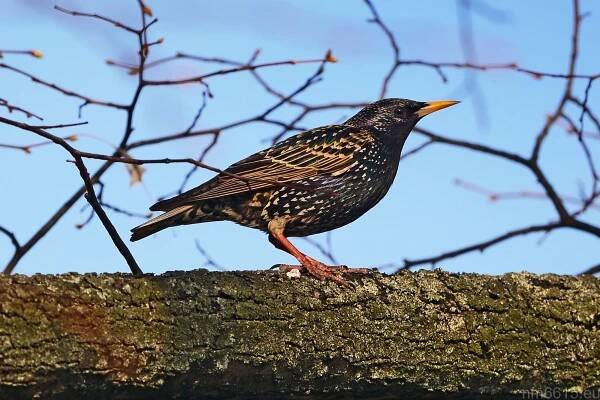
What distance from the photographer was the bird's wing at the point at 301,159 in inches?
215

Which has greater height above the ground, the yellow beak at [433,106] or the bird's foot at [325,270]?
the yellow beak at [433,106]

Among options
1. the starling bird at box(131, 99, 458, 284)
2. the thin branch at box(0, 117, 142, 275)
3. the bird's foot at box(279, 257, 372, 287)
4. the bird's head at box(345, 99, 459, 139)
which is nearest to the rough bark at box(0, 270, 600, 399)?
the bird's foot at box(279, 257, 372, 287)

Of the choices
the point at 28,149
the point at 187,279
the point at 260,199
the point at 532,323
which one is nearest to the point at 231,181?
the point at 260,199

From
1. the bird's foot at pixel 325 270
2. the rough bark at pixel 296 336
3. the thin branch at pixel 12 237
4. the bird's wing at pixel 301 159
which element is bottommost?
the rough bark at pixel 296 336

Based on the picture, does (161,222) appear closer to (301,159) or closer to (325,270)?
(301,159)

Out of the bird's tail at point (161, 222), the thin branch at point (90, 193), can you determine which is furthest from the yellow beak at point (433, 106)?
the thin branch at point (90, 193)

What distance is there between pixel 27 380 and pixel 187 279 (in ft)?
2.37

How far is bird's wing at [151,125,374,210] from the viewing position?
5449 mm

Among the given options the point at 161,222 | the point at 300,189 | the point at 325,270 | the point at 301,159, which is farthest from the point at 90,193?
the point at 301,159

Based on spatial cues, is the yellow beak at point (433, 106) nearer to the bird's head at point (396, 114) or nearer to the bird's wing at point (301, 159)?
the bird's head at point (396, 114)

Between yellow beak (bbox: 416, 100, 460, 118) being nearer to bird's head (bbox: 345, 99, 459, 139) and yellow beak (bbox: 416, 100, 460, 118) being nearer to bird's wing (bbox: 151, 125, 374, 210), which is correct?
bird's head (bbox: 345, 99, 459, 139)

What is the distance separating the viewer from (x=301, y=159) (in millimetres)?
5664

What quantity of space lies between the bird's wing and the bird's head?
23cm

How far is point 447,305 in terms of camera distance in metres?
3.92
